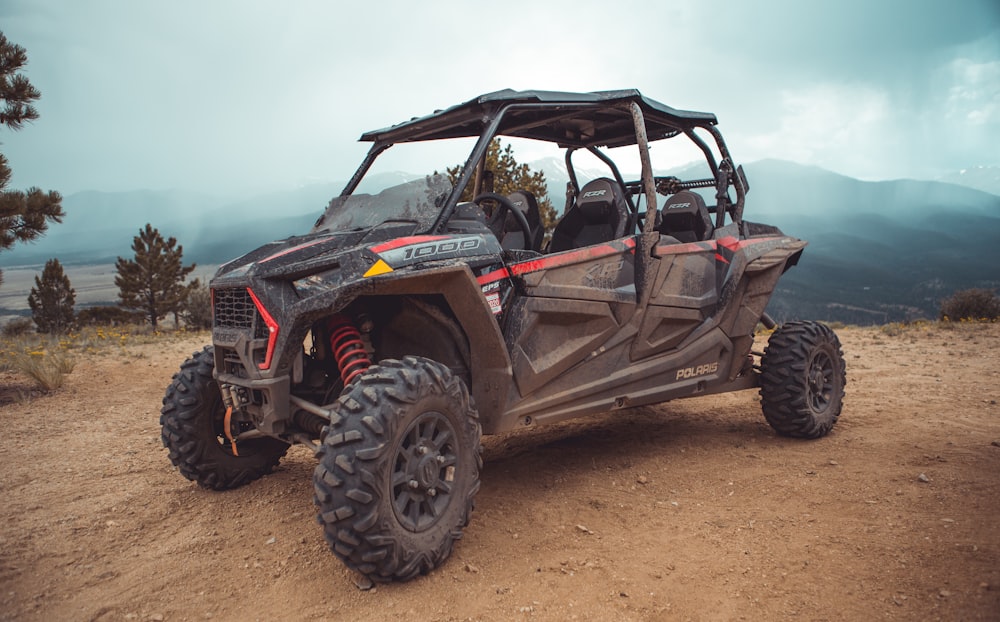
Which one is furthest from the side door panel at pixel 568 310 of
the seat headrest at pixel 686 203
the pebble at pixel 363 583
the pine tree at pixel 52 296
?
the pine tree at pixel 52 296

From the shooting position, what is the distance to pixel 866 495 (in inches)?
159

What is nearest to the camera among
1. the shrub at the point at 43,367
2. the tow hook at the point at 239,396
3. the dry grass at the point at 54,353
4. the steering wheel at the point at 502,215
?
the tow hook at the point at 239,396

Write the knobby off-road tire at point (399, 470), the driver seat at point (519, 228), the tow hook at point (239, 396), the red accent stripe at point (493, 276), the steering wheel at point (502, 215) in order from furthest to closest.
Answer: the driver seat at point (519, 228), the steering wheel at point (502, 215), the red accent stripe at point (493, 276), the tow hook at point (239, 396), the knobby off-road tire at point (399, 470)

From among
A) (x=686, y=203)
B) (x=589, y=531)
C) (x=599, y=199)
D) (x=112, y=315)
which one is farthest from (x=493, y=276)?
(x=112, y=315)

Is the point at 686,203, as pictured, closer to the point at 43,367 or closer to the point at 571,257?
the point at 571,257

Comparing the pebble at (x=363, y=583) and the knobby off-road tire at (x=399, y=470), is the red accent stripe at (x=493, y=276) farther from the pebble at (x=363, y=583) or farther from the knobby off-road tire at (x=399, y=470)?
the pebble at (x=363, y=583)

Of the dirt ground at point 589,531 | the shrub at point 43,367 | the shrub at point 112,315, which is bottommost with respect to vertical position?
the shrub at point 112,315

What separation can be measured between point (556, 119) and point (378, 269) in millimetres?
1922

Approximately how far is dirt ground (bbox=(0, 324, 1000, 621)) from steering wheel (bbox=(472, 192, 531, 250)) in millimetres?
1782

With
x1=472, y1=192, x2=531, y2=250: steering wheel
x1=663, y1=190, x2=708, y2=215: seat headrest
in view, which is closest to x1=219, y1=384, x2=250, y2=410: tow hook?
x1=472, y1=192, x2=531, y2=250: steering wheel

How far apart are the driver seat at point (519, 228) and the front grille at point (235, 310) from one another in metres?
Result: 2.42

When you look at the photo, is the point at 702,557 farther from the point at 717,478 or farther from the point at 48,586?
the point at 48,586

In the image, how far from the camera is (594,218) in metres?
5.52

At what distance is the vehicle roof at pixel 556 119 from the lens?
4020 millimetres
